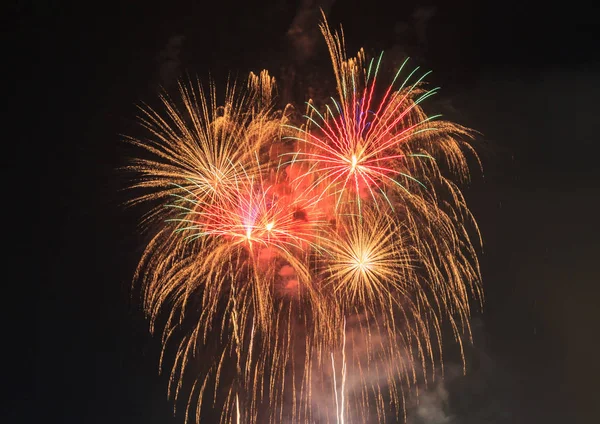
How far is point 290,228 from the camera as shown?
5816 millimetres

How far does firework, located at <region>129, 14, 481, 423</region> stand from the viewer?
19.0 feet

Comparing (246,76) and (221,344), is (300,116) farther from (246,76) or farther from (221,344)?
(221,344)

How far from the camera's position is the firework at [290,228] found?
19.0 feet

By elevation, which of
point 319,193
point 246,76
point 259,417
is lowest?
point 259,417

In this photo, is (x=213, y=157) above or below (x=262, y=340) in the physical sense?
above

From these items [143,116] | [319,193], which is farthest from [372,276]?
[143,116]

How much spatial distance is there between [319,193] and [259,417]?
3.71 m

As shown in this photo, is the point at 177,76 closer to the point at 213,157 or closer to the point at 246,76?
the point at 246,76

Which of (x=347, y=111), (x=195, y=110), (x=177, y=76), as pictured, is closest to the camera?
(x=347, y=111)

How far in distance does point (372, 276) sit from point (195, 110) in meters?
3.42

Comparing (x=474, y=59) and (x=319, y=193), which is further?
(x=474, y=59)

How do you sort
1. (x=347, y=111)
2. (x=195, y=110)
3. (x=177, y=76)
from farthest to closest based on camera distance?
(x=177, y=76) → (x=195, y=110) → (x=347, y=111)

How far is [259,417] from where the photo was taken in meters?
6.70

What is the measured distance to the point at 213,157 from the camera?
19.1ft
